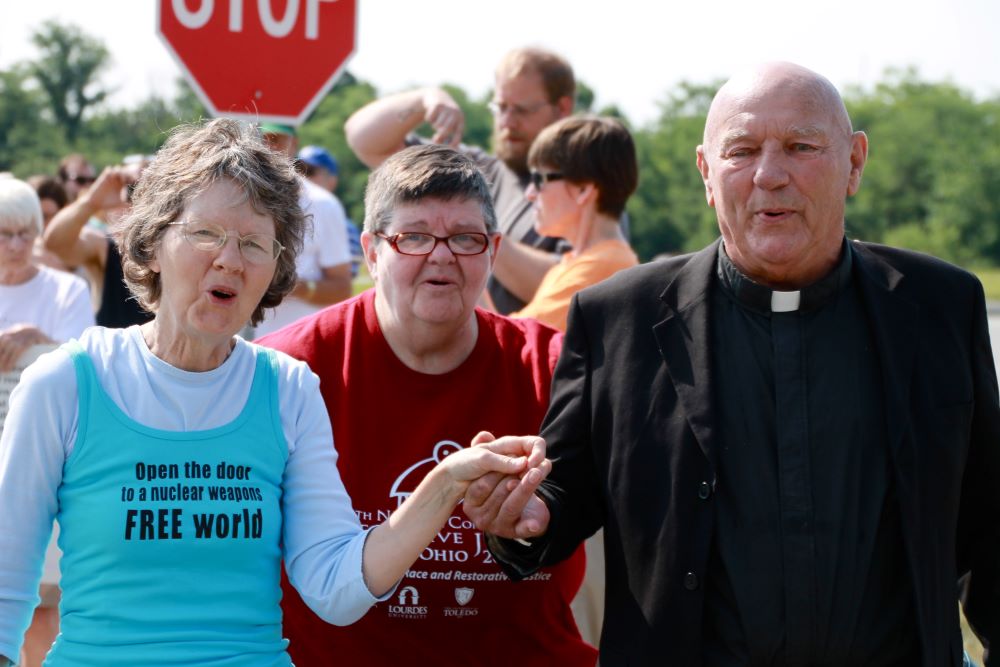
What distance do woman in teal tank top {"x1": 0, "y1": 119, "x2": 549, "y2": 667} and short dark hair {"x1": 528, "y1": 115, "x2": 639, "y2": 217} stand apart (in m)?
2.27

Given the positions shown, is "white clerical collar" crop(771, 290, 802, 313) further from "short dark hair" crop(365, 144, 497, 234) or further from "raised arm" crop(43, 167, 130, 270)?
"raised arm" crop(43, 167, 130, 270)

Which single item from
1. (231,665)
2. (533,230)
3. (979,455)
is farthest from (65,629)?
(533,230)

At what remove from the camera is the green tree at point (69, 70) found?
90.7 meters

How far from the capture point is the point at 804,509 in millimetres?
2918

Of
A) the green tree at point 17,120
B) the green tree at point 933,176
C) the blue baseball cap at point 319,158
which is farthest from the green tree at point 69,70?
the blue baseball cap at point 319,158

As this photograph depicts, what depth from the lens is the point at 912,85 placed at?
321 ft

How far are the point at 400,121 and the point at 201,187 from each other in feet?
10.0

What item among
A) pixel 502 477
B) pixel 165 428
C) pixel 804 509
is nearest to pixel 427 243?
pixel 502 477

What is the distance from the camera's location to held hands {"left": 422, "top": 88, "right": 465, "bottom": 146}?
571 centimetres

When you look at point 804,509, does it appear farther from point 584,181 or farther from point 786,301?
point 584,181

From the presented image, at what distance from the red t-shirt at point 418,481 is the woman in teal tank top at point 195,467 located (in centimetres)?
59

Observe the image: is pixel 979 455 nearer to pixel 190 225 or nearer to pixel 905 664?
pixel 905 664

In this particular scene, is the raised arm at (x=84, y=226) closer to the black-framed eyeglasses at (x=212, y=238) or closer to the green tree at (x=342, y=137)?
the black-framed eyeglasses at (x=212, y=238)

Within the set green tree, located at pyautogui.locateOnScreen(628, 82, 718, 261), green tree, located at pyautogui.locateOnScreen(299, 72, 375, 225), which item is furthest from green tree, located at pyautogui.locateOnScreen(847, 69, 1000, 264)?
green tree, located at pyautogui.locateOnScreen(299, 72, 375, 225)
